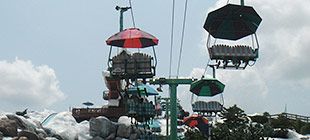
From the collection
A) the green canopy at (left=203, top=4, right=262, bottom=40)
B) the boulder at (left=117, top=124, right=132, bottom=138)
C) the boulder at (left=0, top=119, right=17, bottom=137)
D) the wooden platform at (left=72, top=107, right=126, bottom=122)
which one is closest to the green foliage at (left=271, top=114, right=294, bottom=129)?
the boulder at (left=117, top=124, right=132, bottom=138)

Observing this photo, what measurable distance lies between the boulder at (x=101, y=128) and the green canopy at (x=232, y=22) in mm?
18620

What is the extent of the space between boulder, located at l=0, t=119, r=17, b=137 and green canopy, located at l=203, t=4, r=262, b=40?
12596 mm

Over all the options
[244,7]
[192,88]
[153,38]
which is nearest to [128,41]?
[153,38]

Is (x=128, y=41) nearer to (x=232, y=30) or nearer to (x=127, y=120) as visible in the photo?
(x=232, y=30)

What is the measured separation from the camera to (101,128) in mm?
31219

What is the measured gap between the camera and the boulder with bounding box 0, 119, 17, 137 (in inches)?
807

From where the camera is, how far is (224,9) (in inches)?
514

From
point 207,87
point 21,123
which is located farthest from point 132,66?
point 21,123

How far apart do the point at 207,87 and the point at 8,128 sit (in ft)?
36.3

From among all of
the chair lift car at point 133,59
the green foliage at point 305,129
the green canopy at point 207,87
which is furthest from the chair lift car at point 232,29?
the green foliage at point 305,129

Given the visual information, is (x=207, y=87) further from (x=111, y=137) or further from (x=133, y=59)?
(x=111, y=137)

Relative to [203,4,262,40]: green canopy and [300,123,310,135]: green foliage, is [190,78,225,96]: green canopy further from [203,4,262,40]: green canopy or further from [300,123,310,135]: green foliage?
[300,123,310,135]: green foliage

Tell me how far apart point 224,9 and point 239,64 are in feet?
7.59

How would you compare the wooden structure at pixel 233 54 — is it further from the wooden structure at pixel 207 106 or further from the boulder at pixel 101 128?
the boulder at pixel 101 128
